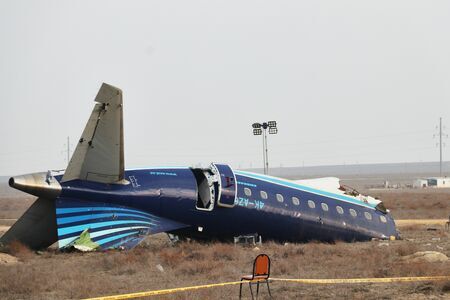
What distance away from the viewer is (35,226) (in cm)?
2403

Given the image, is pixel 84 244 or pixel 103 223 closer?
pixel 84 244

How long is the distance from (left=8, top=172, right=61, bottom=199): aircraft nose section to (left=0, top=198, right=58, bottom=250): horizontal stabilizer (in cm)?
77

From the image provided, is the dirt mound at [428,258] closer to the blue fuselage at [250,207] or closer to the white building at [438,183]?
the blue fuselage at [250,207]

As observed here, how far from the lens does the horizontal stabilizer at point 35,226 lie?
23797mm

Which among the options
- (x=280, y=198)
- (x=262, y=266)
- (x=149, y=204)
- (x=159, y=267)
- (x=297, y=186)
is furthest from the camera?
(x=297, y=186)

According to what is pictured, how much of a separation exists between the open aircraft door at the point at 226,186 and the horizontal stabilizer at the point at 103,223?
9.74 feet

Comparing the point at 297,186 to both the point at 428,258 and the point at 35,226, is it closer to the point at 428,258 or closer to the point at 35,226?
the point at 428,258

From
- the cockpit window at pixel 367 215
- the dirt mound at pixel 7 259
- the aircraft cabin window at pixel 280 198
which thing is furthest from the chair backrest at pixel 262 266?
the cockpit window at pixel 367 215

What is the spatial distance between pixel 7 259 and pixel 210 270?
7135 millimetres

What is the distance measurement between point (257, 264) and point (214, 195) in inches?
452

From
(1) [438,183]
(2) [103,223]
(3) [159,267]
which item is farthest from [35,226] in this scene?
(1) [438,183]

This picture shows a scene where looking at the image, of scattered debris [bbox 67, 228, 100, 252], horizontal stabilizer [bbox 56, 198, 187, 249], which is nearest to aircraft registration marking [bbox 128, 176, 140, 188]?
horizontal stabilizer [bbox 56, 198, 187, 249]

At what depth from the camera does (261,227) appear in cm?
2748

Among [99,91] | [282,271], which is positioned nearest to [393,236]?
[282,271]
